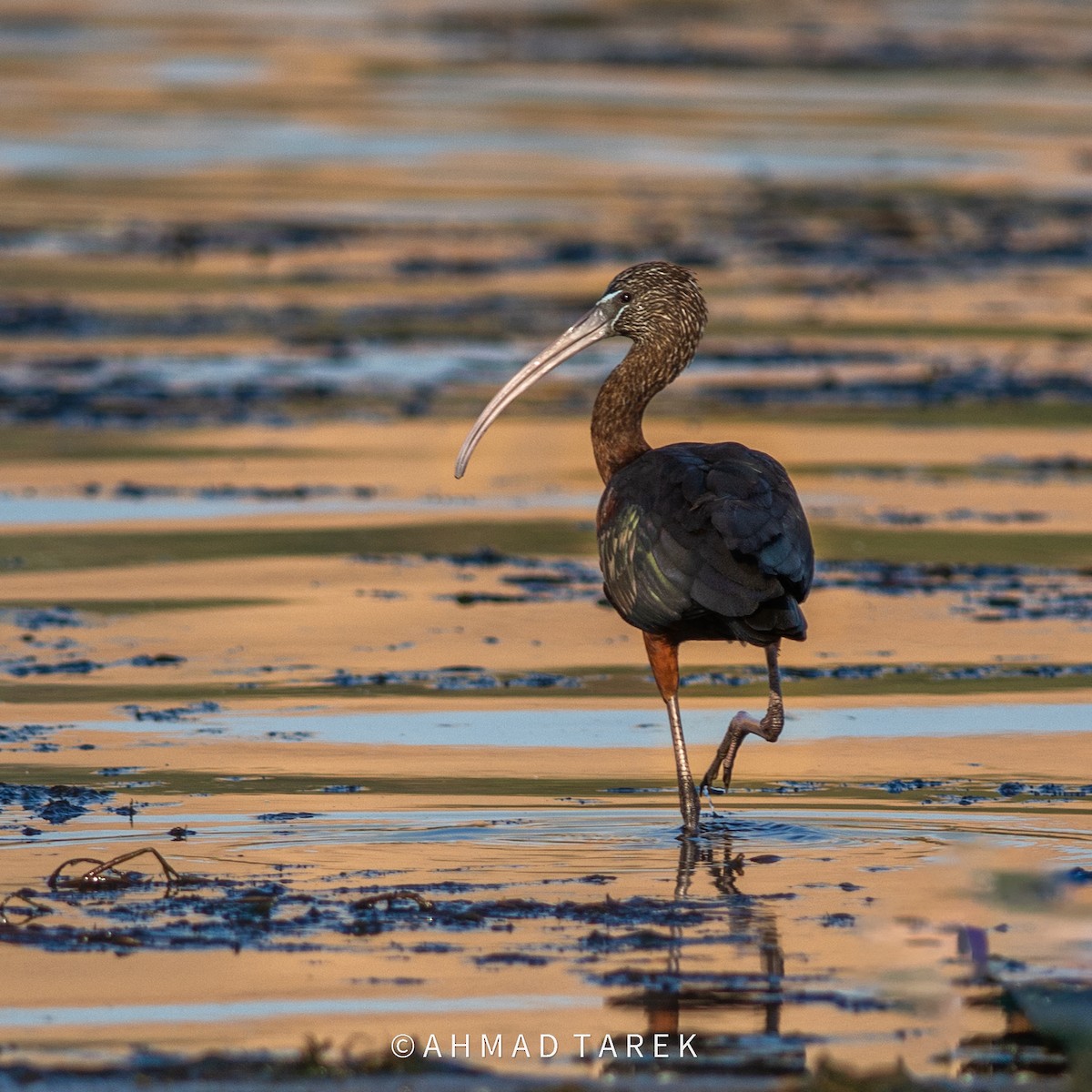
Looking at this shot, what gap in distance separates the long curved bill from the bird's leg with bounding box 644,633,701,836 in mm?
1517

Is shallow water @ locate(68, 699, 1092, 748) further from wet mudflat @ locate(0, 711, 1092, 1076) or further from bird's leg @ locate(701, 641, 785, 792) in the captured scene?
bird's leg @ locate(701, 641, 785, 792)

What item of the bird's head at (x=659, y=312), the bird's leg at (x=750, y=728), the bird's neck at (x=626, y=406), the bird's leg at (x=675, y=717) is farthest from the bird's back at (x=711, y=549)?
the bird's head at (x=659, y=312)

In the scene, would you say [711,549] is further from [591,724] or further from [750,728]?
[591,724]

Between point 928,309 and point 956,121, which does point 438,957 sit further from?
point 956,121

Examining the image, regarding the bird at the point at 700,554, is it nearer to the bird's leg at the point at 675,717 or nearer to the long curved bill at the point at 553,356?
the bird's leg at the point at 675,717

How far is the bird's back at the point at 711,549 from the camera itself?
8.02m

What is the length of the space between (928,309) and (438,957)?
13980mm

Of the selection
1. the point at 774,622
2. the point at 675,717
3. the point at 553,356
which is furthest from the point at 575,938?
the point at 553,356

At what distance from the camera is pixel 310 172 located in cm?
2761

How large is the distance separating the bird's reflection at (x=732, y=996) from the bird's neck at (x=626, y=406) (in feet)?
7.83

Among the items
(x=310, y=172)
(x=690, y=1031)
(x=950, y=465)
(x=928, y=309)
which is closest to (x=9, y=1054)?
(x=690, y=1031)

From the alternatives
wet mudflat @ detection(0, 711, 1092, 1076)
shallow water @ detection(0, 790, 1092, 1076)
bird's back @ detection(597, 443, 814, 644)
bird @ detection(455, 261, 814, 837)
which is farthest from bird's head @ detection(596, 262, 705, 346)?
shallow water @ detection(0, 790, 1092, 1076)

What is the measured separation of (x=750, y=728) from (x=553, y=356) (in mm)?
2133

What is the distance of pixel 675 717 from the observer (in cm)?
857
